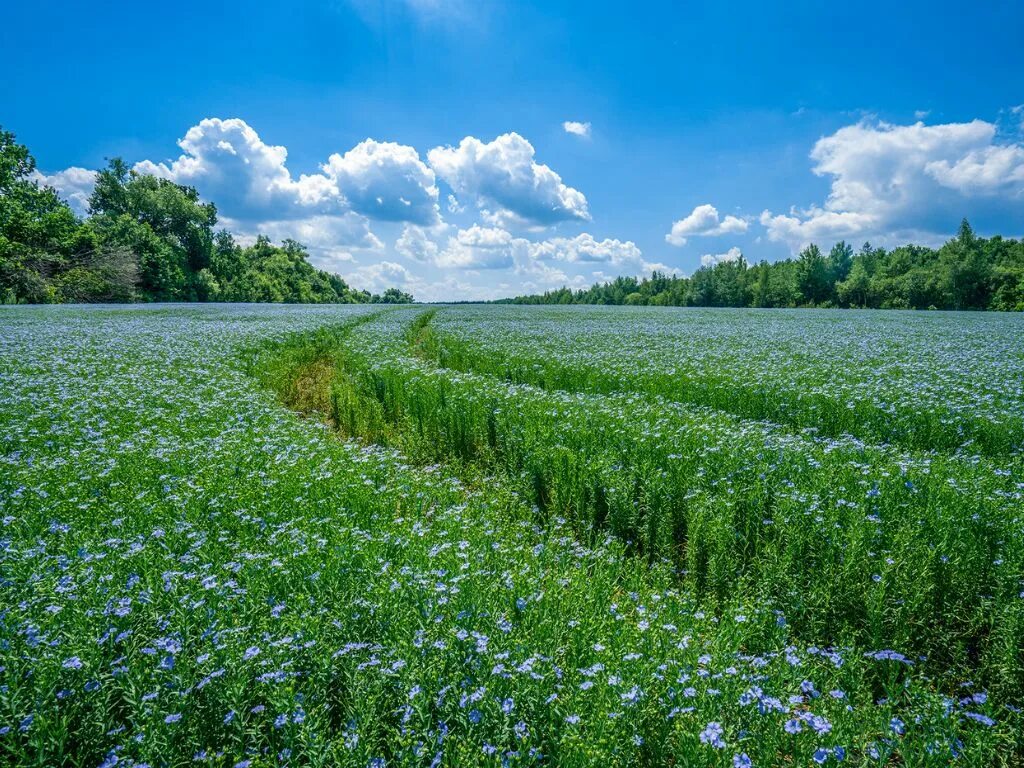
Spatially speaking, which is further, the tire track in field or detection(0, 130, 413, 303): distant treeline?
detection(0, 130, 413, 303): distant treeline

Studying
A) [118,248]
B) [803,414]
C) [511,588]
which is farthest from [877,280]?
[118,248]

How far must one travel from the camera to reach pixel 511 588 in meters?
3.69

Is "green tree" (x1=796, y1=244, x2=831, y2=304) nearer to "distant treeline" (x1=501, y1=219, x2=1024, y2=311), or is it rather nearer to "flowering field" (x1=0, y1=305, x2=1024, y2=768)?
"distant treeline" (x1=501, y1=219, x2=1024, y2=311)

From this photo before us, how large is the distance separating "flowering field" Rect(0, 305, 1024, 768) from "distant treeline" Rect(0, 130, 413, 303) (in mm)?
61120

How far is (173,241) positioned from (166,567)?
96.7 metres

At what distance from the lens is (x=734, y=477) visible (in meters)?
5.92

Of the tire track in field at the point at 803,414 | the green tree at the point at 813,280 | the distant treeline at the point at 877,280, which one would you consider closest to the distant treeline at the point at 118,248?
the tire track in field at the point at 803,414

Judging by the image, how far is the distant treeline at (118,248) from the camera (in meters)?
51.6

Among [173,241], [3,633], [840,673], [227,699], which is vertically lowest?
[840,673]

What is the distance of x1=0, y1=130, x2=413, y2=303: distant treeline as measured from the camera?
51594mm

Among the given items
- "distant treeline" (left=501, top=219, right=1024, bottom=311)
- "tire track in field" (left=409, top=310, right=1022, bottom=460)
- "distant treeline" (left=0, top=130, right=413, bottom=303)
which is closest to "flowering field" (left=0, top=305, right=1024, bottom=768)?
"tire track in field" (left=409, top=310, right=1022, bottom=460)

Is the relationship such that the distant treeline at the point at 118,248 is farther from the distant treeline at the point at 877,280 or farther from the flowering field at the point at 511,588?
the distant treeline at the point at 877,280

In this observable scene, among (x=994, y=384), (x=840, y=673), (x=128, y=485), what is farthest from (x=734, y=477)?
(x=994, y=384)

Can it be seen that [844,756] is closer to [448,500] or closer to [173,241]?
[448,500]
